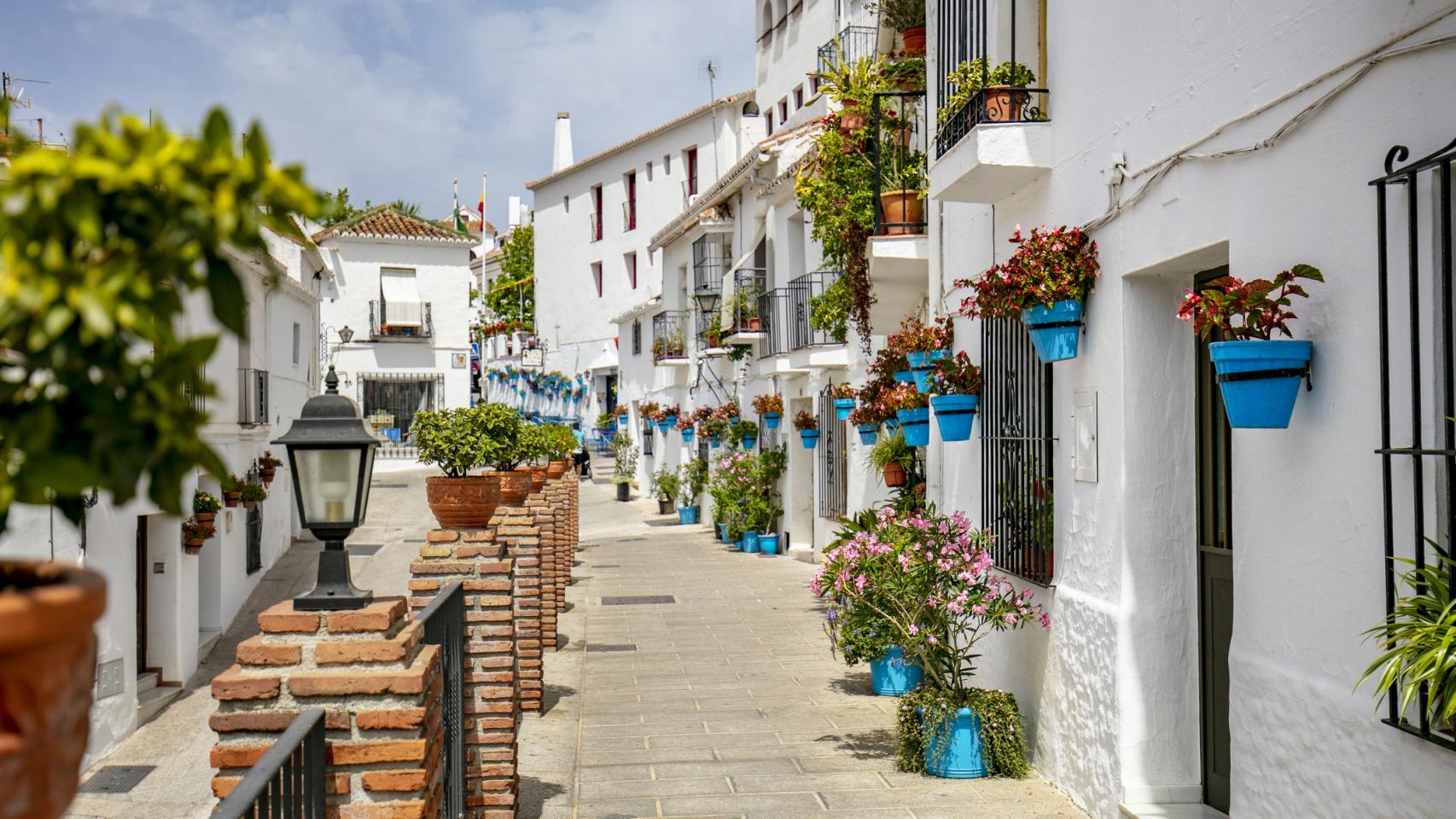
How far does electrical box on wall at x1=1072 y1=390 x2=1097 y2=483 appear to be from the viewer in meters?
6.55

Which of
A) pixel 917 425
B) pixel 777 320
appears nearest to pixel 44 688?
pixel 917 425

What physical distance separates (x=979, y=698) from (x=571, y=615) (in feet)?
26.4

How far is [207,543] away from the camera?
16422 millimetres

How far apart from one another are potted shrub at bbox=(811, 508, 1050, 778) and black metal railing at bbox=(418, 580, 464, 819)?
271cm

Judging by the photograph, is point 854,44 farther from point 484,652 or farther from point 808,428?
point 484,652

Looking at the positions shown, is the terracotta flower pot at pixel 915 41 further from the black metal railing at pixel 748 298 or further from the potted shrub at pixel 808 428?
the black metal railing at pixel 748 298

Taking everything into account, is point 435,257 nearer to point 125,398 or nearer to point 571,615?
point 571,615

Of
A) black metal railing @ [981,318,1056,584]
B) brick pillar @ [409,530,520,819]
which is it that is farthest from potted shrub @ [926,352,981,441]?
brick pillar @ [409,530,520,819]

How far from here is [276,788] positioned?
2709 mm

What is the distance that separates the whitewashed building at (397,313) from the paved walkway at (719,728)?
81.3 ft

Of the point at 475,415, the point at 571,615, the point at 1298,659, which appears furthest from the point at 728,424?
the point at 1298,659

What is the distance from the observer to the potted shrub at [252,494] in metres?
17.0

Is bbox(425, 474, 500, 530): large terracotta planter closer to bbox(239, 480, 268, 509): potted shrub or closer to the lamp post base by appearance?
the lamp post base

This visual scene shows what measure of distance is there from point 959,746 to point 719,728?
2.23 metres
